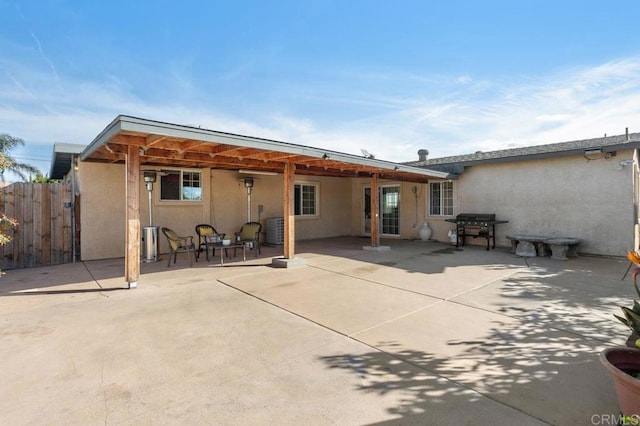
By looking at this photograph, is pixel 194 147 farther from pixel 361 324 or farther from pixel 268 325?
pixel 361 324

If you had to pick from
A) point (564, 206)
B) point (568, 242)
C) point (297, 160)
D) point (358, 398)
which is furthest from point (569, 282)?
point (297, 160)

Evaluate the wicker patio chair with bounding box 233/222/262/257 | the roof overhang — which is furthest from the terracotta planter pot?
the wicker patio chair with bounding box 233/222/262/257

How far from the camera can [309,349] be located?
301 cm

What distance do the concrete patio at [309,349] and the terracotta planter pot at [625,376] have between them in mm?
296

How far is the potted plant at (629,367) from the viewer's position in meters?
1.69

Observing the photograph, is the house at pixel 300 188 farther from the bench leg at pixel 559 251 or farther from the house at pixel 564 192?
the bench leg at pixel 559 251

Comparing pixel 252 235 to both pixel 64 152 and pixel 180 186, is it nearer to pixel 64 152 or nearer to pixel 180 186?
pixel 180 186

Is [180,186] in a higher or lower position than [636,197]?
higher

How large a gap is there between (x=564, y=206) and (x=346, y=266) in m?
6.66

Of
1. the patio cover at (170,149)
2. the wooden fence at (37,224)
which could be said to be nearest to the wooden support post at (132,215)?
the patio cover at (170,149)

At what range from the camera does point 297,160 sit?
716 cm

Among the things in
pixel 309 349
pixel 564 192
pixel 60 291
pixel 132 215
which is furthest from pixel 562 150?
pixel 60 291

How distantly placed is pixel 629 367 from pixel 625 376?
0.39 meters

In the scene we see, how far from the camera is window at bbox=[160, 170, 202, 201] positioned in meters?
8.93
